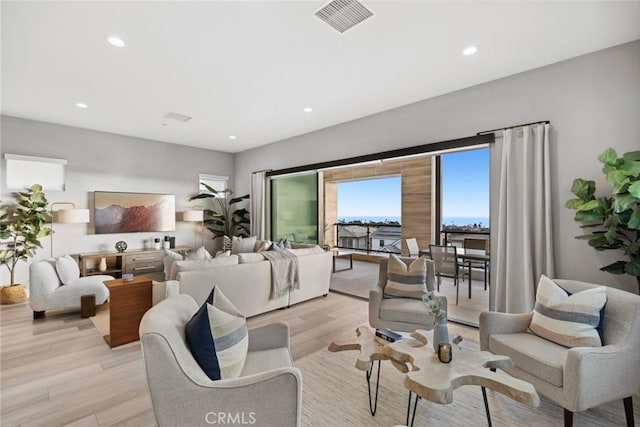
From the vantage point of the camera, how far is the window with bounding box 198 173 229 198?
7.09m

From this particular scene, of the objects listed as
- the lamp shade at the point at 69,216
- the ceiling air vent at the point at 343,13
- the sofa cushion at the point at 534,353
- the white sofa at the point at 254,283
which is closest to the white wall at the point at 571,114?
the sofa cushion at the point at 534,353

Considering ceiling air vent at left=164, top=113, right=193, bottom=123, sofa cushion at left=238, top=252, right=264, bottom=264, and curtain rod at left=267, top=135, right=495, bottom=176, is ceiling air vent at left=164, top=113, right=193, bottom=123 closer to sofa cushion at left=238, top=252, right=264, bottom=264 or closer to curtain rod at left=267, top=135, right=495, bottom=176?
curtain rod at left=267, top=135, right=495, bottom=176

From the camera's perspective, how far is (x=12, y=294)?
4.34 metres

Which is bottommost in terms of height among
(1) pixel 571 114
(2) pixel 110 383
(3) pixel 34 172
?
(2) pixel 110 383

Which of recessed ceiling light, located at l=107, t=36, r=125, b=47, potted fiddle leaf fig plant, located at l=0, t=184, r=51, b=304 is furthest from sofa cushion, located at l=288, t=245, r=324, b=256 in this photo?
potted fiddle leaf fig plant, located at l=0, t=184, r=51, b=304

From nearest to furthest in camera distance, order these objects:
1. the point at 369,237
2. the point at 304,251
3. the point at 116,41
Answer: the point at 116,41, the point at 304,251, the point at 369,237

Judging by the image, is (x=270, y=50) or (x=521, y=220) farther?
(x=521, y=220)

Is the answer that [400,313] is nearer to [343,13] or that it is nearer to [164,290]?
[164,290]

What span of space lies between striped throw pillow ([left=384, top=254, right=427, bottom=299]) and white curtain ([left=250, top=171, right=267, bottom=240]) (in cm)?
407

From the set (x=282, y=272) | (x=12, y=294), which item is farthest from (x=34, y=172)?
(x=282, y=272)

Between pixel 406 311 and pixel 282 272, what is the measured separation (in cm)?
183

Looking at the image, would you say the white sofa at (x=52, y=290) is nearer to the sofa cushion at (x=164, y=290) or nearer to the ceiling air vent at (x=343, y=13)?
the sofa cushion at (x=164, y=290)

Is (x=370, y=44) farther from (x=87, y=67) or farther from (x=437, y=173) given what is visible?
(x=437, y=173)

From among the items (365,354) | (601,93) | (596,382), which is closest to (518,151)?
(601,93)
